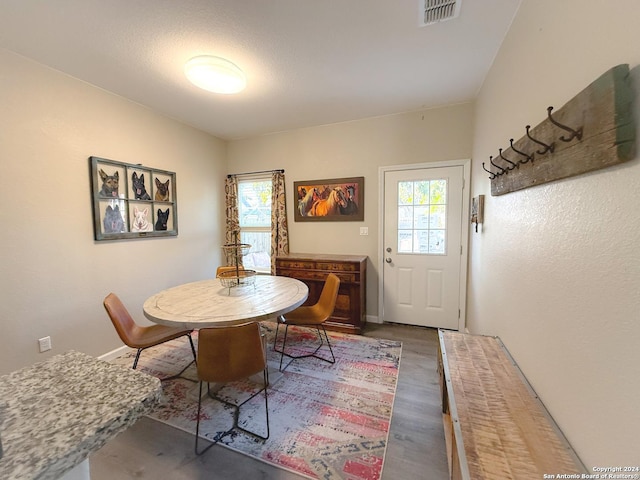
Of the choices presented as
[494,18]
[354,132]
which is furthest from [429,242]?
[494,18]

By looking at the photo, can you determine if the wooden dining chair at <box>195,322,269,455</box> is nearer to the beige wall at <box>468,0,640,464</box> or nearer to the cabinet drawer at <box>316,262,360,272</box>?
the beige wall at <box>468,0,640,464</box>

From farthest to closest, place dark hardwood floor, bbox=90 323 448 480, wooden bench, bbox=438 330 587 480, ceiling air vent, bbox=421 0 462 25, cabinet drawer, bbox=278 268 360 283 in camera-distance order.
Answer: cabinet drawer, bbox=278 268 360 283
ceiling air vent, bbox=421 0 462 25
dark hardwood floor, bbox=90 323 448 480
wooden bench, bbox=438 330 587 480

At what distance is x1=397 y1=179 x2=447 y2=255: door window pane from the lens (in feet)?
10.3

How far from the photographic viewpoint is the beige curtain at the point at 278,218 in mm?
3846

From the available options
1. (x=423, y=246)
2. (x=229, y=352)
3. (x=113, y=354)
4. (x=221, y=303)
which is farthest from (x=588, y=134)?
(x=113, y=354)

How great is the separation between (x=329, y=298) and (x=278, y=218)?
1.77 m

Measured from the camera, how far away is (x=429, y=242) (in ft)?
10.5

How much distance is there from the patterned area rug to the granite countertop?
1304 millimetres

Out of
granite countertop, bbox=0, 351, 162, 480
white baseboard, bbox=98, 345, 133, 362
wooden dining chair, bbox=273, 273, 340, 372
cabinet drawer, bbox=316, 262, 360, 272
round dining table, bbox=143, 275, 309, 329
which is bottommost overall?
white baseboard, bbox=98, 345, 133, 362

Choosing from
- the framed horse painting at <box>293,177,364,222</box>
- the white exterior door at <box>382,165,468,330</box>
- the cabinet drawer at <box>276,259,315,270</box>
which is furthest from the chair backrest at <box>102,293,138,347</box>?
the white exterior door at <box>382,165,468,330</box>

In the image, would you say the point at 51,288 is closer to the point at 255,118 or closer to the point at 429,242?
the point at 255,118

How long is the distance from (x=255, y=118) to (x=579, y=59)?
310 centimetres

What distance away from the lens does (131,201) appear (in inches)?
112

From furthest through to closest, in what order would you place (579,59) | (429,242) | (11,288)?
(429,242), (11,288), (579,59)
